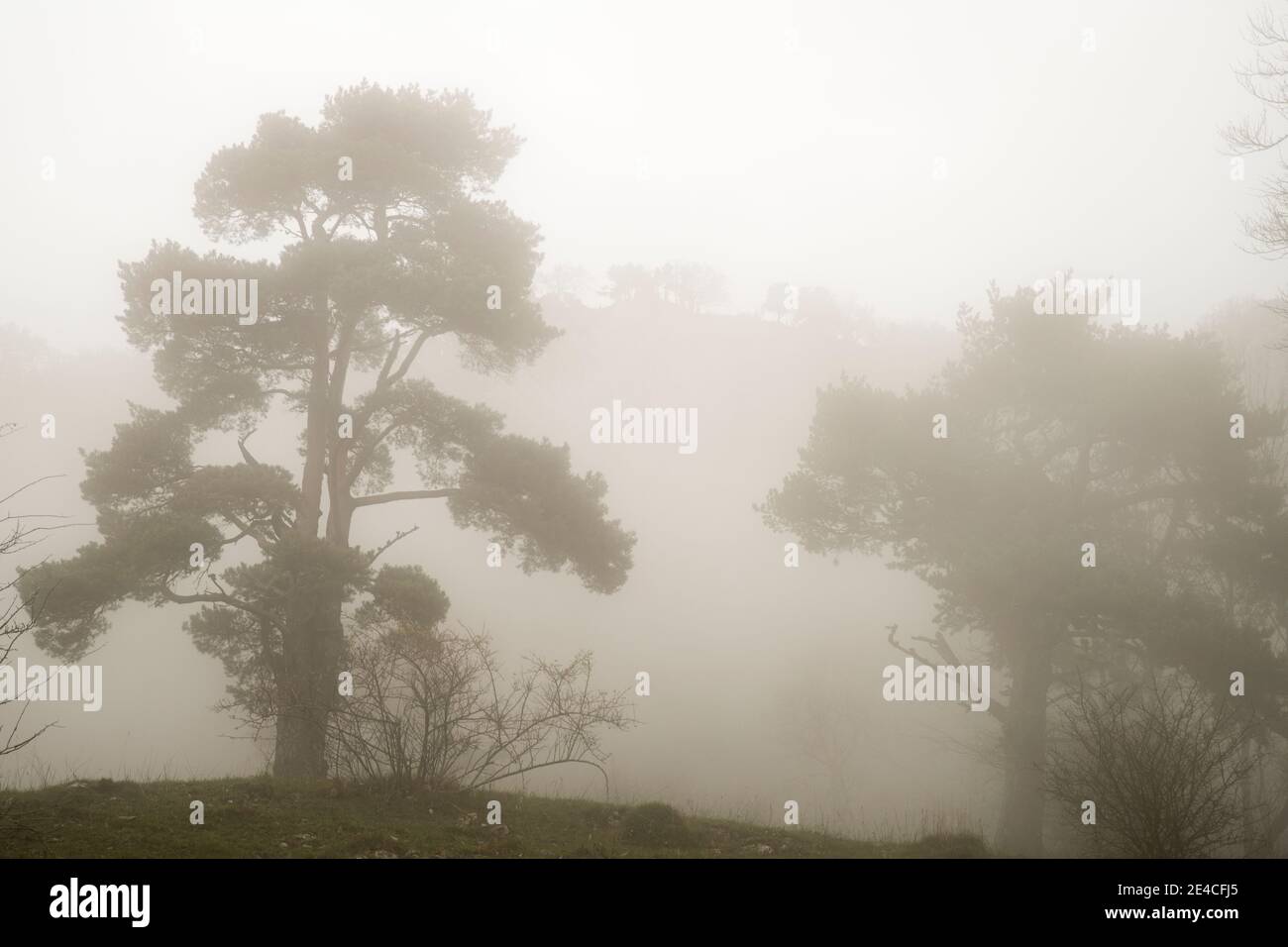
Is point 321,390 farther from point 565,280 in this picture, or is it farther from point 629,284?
point 565,280

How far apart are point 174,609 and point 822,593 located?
47.0 metres

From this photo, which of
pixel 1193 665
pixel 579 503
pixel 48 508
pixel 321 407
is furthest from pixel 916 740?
pixel 48 508

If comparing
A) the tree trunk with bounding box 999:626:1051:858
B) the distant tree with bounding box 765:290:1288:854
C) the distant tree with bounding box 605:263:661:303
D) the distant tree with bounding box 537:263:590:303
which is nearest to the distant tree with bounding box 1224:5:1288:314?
the distant tree with bounding box 765:290:1288:854

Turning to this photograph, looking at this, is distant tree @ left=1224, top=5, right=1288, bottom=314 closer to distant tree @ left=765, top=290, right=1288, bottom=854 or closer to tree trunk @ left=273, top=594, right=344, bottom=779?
distant tree @ left=765, top=290, right=1288, bottom=854

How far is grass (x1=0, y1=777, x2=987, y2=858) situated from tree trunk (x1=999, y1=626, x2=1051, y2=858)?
30.5 ft

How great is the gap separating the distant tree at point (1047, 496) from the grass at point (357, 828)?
902 cm

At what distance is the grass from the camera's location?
734 centimetres

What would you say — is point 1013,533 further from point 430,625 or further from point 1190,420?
point 430,625

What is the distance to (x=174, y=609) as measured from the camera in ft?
→ 171

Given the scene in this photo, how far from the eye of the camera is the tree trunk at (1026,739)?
1812 cm

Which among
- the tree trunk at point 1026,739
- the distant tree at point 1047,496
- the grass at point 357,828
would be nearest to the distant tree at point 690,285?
the distant tree at point 1047,496

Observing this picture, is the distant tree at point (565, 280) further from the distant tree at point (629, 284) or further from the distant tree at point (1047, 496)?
the distant tree at point (1047, 496)

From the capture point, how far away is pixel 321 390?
1489 cm

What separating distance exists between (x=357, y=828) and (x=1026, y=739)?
16.4 metres
